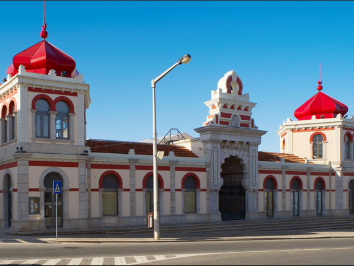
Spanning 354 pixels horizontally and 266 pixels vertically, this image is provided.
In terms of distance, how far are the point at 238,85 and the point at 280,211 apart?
35.8ft

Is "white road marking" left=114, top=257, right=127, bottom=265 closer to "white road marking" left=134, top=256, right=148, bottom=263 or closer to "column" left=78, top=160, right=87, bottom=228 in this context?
"white road marking" left=134, top=256, right=148, bottom=263

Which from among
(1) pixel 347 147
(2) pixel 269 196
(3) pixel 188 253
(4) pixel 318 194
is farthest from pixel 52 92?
(1) pixel 347 147

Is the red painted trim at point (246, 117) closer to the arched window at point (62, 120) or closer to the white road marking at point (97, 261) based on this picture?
the arched window at point (62, 120)

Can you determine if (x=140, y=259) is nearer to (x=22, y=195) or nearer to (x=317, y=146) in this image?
(x=22, y=195)

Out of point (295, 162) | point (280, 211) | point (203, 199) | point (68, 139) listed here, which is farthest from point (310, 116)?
point (68, 139)

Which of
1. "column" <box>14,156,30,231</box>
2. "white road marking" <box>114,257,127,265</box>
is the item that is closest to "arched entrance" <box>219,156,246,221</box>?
"column" <box>14,156,30,231</box>

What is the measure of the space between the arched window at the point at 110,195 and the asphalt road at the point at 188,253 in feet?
31.5

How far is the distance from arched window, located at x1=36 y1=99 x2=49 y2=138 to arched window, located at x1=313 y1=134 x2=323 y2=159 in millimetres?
25506

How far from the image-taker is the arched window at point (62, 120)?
92.8 ft

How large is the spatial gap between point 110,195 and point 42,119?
6.65 meters

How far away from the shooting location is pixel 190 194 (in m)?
34.1

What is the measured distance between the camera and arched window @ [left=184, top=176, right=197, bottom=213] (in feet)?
111

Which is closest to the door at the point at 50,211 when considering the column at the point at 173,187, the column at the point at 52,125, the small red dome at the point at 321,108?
the column at the point at 52,125

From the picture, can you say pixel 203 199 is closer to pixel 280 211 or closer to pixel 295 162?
pixel 280 211
